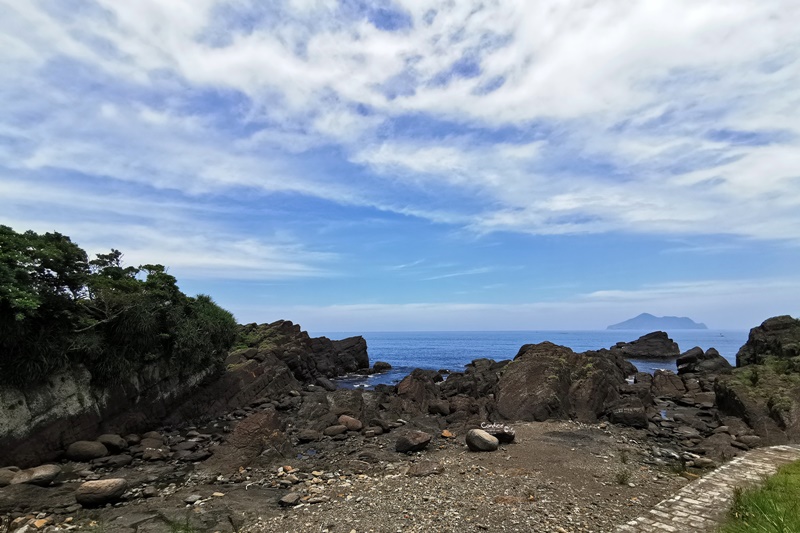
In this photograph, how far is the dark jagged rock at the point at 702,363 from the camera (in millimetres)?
47938

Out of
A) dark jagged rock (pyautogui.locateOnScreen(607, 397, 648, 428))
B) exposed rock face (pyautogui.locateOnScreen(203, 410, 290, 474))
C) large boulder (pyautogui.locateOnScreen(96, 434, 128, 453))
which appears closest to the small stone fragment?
exposed rock face (pyautogui.locateOnScreen(203, 410, 290, 474))

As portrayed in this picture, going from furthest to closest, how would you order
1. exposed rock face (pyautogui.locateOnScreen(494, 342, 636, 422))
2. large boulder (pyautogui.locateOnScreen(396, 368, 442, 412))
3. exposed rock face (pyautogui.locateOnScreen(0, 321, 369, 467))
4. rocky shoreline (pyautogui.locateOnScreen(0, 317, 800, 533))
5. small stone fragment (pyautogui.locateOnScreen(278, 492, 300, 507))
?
large boulder (pyautogui.locateOnScreen(396, 368, 442, 412)), exposed rock face (pyautogui.locateOnScreen(494, 342, 636, 422)), exposed rock face (pyautogui.locateOnScreen(0, 321, 369, 467)), small stone fragment (pyautogui.locateOnScreen(278, 492, 300, 507)), rocky shoreline (pyautogui.locateOnScreen(0, 317, 800, 533))

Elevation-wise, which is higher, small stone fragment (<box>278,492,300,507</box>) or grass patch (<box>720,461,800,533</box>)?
grass patch (<box>720,461,800,533</box>)

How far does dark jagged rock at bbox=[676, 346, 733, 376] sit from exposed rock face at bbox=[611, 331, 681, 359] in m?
31.0

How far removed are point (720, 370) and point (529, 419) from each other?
3672cm

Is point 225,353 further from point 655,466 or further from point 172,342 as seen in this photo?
point 655,466

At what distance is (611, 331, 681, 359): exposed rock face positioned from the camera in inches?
3334

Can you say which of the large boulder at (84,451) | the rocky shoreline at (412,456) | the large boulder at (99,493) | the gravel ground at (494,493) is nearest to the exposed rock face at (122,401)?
the rocky shoreline at (412,456)

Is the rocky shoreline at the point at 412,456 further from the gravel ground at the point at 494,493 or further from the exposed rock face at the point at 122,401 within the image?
the exposed rock face at the point at 122,401

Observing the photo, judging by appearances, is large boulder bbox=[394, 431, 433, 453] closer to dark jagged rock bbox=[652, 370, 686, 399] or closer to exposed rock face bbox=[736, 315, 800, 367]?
dark jagged rock bbox=[652, 370, 686, 399]

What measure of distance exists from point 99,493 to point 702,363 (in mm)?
58688

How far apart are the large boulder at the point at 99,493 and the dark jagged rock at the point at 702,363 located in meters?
55.0

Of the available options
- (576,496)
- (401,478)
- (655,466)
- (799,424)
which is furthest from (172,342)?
(799,424)

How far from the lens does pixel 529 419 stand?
24.1 metres
